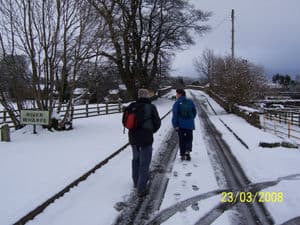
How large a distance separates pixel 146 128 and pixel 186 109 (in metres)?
2.53

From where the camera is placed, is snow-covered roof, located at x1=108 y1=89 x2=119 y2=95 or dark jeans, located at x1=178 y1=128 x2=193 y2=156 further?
snow-covered roof, located at x1=108 y1=89 x2=119 y2=95

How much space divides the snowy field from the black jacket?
970 mm

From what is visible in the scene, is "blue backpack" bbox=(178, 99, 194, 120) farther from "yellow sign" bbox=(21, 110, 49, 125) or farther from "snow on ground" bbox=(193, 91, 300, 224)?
"yellow sign" bbox=(21, 110, 49, 125)

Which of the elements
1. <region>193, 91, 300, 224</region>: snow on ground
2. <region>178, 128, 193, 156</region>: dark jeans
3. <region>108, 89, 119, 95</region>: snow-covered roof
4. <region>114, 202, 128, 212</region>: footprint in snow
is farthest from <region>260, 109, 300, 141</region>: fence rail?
<region>108, 89, 119, 95</region>: snow-covered roof

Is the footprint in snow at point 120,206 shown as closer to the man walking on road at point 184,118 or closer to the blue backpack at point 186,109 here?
the man walking on road at point 184,118

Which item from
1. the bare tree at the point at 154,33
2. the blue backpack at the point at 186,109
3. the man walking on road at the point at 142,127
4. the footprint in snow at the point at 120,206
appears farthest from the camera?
the bare tree at the point at 154,33

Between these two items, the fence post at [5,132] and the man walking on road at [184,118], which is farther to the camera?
the fence post at [5,132]

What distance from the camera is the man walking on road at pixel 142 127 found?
5289mm

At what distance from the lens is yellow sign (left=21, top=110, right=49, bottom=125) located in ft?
37.4

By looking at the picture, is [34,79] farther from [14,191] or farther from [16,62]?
[14,191]

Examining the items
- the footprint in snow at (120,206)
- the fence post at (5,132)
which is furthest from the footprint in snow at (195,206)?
the fence post at (5,132)

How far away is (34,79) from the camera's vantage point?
12242mm

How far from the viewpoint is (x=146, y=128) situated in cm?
532

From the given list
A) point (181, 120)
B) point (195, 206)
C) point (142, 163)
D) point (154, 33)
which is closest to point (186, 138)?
point (181, 120)
